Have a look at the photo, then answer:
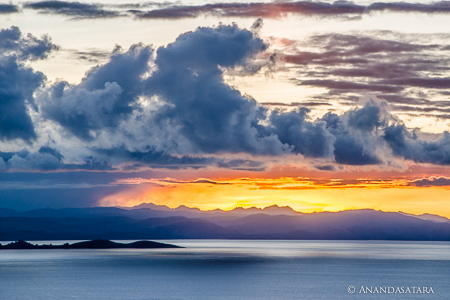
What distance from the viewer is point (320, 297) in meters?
106

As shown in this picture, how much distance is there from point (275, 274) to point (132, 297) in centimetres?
6535

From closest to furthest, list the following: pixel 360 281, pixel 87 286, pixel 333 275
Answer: pixel 87 286, pixel 360 281, pixel 333 275

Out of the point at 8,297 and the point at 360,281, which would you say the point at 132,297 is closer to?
the point at 8,297

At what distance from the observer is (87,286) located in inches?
4978

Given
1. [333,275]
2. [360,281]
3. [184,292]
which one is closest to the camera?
[184,292]

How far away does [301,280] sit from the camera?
462 feet

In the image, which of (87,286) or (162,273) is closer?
(87,286)

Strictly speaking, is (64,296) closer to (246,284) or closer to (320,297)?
(246,284)

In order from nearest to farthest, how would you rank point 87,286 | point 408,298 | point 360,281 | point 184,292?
point 408,298 → point 184,292 → point 87,286 → point 360,281

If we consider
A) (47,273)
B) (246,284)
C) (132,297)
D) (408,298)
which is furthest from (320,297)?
(47,273)

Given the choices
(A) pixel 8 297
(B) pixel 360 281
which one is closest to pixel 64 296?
(A) pixel 8 297

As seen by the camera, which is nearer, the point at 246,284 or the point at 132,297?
the point at 132,297

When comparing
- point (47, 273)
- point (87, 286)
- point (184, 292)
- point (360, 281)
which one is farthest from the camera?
Result: point (47, 273)

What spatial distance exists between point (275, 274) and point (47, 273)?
239 feet
